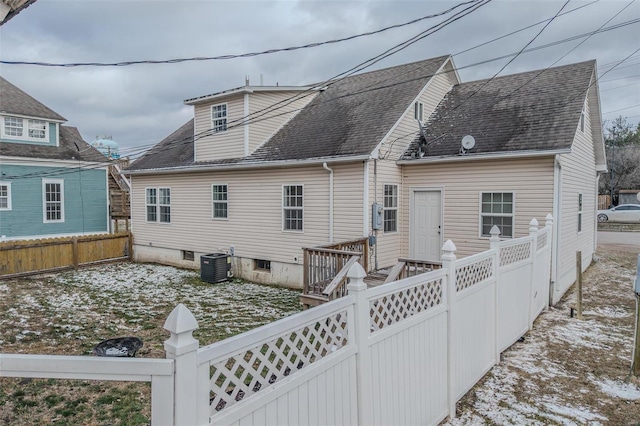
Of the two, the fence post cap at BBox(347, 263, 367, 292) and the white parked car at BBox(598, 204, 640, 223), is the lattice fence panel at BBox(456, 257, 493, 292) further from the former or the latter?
the white parked car at BBox(598, 204, 640, 223)

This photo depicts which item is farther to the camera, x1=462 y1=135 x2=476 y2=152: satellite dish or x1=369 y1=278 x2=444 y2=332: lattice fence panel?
x1=462 y1=135 x2=476 y2=152: satellite dish

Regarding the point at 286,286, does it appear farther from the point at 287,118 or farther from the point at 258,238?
the point at 287,118

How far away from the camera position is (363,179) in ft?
31.8

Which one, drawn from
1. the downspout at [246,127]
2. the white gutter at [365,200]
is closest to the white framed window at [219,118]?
the downspout at [246,127]

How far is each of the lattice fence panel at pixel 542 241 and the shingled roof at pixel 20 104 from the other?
1954cm

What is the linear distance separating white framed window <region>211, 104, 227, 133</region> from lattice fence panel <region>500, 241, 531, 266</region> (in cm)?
992

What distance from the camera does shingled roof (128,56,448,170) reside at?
→ 10.4 meters

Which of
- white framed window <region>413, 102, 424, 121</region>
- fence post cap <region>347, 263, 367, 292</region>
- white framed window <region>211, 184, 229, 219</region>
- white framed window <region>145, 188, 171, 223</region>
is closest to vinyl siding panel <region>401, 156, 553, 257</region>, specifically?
white framed window <region>413, 102, 424, 121</region>

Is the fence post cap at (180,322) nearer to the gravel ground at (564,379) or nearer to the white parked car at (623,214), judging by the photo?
the gravel ground at (564,379)

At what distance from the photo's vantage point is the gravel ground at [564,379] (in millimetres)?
4254

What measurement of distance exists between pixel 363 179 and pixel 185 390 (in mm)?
8248

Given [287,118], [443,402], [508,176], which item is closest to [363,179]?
[508,176]

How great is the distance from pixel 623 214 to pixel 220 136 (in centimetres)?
3013

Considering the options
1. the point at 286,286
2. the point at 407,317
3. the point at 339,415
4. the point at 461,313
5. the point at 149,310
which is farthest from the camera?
the point at 286,286
